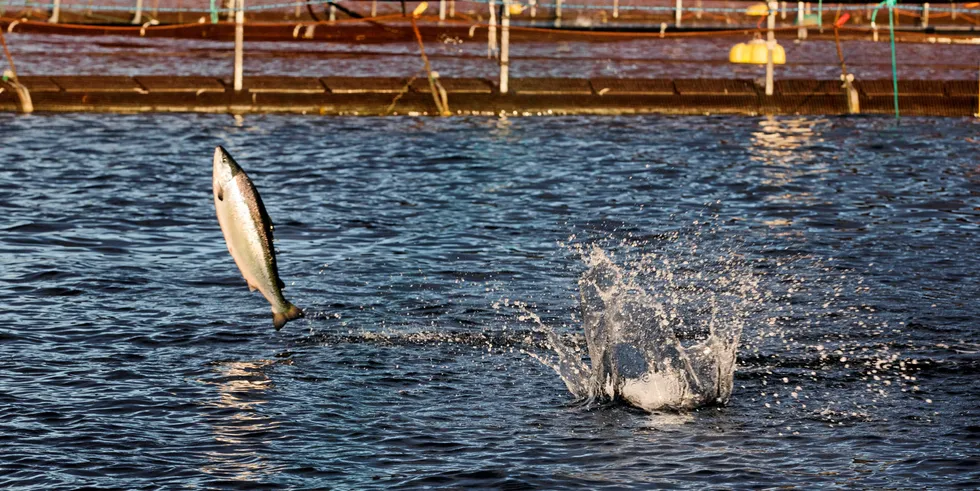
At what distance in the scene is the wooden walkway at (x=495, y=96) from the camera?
76.1 ft

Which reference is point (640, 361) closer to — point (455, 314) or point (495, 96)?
point (455, 314)

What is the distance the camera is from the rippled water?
757cm

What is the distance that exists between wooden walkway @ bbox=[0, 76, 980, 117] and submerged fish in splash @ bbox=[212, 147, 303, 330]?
15425 millimetres

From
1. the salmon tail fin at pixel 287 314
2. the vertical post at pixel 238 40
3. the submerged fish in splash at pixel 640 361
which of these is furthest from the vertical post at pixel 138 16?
the salmon tail fin at pixel 287 314

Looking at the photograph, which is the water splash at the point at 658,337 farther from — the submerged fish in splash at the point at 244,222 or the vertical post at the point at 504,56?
the vertical post at the point at 504,56

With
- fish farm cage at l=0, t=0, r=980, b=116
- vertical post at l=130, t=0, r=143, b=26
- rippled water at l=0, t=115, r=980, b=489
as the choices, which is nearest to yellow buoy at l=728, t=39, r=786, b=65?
fish farm cage at l=0, t=0, r=980, b=116

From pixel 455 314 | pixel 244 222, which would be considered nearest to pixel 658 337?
pixel 455 314

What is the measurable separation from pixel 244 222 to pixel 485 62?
2879 cm

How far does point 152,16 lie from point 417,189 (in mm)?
30561

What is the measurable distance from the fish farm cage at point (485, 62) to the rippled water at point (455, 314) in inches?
123

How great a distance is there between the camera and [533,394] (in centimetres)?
879

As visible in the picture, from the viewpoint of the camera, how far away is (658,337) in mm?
9664

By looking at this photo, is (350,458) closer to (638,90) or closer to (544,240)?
(544,240)

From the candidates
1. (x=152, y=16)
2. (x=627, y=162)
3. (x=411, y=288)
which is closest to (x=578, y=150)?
(x=627, y=162)
